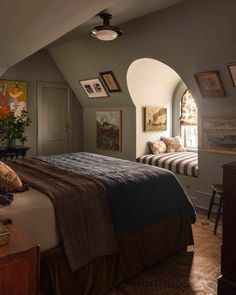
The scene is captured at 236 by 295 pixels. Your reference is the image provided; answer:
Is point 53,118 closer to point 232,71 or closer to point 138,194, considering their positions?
point 232,71

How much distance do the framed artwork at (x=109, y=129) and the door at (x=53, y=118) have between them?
0.78 metres

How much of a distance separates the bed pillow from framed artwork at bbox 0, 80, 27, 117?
2530mm

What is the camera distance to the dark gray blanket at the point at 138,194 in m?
2.37

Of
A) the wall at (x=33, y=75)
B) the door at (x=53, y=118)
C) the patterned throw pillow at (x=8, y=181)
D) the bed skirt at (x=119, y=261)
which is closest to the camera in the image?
the bed skirt at (x=119, y=261)

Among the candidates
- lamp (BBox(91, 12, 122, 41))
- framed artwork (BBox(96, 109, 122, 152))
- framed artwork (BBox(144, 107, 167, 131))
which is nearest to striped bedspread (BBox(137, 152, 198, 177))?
framed artwork (BBox(144, 107, 167, 131))

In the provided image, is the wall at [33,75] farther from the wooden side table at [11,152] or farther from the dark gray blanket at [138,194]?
the dark gray blanket at [138,194]

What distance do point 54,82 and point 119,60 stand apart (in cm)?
191

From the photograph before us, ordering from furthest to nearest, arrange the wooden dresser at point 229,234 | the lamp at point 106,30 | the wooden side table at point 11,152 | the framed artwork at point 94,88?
the framed artwork at point 94,88
the wooden side table at point 11,152
the lamp at point 106,30
the wooden dresser at point 229,234

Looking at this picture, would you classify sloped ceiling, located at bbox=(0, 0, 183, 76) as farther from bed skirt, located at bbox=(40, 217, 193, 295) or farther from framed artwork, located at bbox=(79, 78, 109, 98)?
framed artwork, located at bbox=(79, 78, 109, 98)

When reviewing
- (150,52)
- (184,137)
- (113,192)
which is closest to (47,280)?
(113,192)

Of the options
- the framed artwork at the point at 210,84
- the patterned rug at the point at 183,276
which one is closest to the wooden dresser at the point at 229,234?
the patterned rug at the point at 183,276

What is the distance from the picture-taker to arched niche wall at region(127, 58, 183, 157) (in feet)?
15.3

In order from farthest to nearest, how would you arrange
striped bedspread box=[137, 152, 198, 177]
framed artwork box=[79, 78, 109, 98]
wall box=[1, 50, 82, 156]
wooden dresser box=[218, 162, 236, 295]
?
wall box=[1, 50, 82, 156]
framed artwork box=[79, 78, 109, 98]
striped bedspread box=[137, 152, 198, 177]
wooden dresser box=[218, 162, 236, 295]

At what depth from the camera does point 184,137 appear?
576 cm
